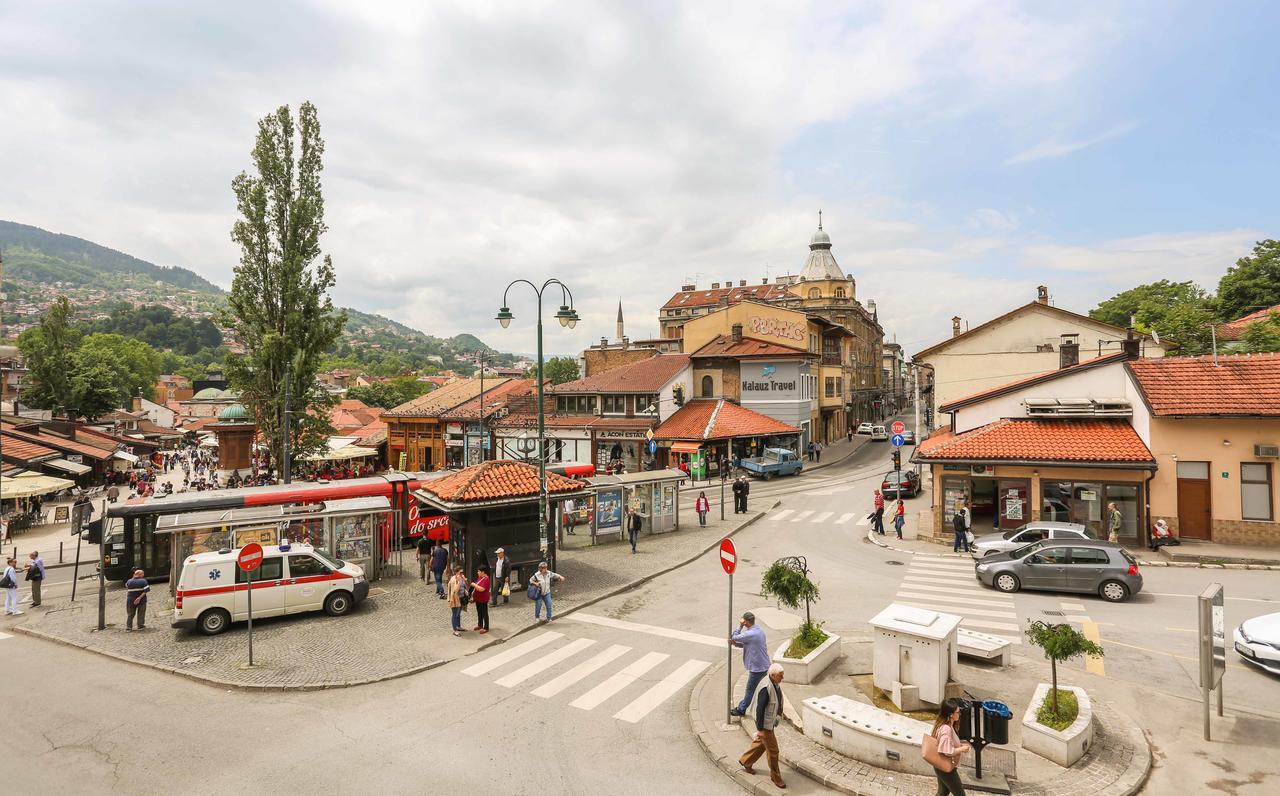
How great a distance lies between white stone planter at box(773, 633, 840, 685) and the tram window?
11343 mm

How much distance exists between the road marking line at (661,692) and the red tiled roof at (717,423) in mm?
29764

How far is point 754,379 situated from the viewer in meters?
47.6

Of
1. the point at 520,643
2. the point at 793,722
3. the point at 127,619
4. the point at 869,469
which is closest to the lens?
the point at 793,722

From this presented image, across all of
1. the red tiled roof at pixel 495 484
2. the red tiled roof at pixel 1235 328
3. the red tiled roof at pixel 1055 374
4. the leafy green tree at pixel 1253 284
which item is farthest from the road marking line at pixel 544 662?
the leafy green tree at pixel 1253 284

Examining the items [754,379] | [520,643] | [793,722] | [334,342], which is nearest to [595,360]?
[754,379]

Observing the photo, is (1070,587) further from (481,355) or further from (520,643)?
(481,355)

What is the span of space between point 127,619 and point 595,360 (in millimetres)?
53789

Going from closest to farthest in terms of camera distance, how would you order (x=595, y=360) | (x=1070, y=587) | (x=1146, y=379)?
(x=1070, y=587) → (x=1146, y=379) → (x=595, y=360)

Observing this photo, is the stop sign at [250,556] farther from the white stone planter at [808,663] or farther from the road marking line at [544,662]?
the white stone planter at [808,663]

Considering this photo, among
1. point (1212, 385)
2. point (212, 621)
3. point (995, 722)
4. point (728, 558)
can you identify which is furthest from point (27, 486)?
point (1212, 385)

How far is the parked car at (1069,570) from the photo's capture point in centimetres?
1579

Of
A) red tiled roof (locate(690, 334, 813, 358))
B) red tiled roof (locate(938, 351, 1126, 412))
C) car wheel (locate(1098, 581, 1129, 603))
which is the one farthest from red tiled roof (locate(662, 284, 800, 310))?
car wheel (locate(1098, 581, 1129, 603))

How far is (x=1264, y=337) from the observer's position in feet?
111

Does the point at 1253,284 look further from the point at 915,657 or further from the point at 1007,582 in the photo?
the point at 915,657
